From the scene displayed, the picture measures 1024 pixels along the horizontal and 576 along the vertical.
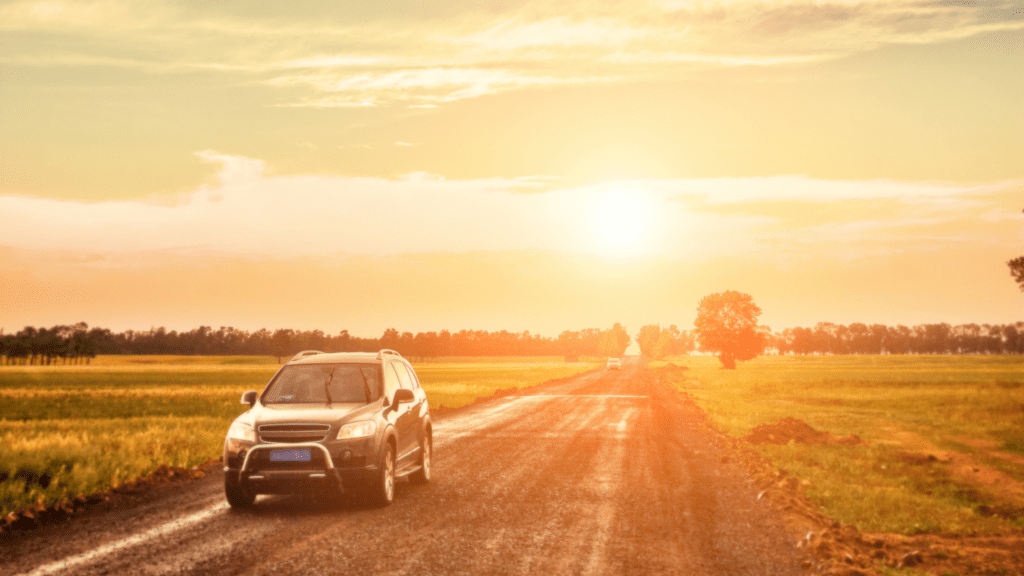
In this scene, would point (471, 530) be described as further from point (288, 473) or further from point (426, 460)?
point (426, 460)

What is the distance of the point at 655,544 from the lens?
804cm

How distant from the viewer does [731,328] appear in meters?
105

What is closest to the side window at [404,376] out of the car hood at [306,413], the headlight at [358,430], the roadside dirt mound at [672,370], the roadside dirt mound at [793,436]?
the car hood at [306,413]

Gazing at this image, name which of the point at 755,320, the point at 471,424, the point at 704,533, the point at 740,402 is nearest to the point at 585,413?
the point at 471,424

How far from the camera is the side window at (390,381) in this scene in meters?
10.9

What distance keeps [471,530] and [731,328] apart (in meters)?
102

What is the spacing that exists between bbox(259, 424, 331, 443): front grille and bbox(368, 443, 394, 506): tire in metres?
0.92

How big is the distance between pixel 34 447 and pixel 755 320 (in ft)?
333

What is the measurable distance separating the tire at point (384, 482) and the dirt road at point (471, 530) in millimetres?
193

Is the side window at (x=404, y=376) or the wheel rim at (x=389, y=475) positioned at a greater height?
the side window at (x=404, y=376)

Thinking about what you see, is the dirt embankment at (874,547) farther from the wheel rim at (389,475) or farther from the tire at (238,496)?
the tire at (238,496)

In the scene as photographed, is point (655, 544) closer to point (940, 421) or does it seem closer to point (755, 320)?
point (940, 421)

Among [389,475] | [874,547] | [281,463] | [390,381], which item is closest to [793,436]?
[874,547]

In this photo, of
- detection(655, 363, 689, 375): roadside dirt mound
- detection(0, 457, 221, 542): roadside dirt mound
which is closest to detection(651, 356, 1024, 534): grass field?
detection(0, 457, 221, 542): roadside dirt mound
